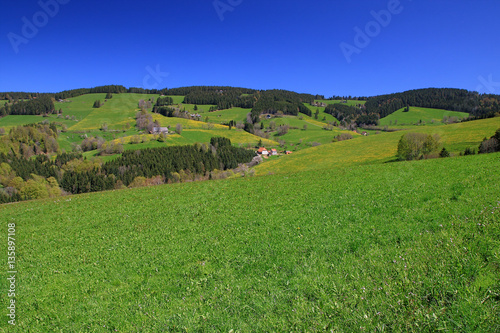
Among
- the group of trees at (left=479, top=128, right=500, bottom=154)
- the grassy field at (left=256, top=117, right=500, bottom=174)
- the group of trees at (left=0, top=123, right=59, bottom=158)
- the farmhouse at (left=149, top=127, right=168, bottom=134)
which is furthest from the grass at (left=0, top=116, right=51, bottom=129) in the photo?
the group of trees at (left=479, top=128, right=500, bottom=154)

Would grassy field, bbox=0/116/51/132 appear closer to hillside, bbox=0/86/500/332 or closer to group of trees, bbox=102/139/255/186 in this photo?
group of trees, bbox=102/139/255/186

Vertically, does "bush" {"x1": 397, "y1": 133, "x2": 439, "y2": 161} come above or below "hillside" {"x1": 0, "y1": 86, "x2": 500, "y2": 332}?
above

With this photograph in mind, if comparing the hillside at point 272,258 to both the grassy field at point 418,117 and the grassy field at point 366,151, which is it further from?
the grassy field at point 418,117

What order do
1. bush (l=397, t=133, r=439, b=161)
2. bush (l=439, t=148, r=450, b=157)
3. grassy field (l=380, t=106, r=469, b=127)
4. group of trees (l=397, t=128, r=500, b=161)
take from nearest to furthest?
bush (l=439, t=148, r=450, b=157), group of trees (l=397, t=128, r=500, b=161), bush (l=397, t=133, r=439, b=161), grassy field (l=380, t=106, r=469, b=127)

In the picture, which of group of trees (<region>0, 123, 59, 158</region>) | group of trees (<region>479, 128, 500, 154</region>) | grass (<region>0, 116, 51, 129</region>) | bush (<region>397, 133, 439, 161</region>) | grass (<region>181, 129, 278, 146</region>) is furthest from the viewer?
grass (<region>0, 116, 51, 129</region>)

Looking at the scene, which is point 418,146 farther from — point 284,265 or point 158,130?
point 158,130

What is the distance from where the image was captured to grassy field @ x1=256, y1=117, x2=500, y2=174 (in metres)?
61.4

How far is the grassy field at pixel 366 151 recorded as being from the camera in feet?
202

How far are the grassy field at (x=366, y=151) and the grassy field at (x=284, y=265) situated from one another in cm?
4871

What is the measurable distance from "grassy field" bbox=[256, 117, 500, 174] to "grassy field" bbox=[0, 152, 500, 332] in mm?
48711

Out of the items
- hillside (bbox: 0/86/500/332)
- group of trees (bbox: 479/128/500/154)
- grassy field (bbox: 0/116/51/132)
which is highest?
grassy field (bbox: 0/116/51/132)

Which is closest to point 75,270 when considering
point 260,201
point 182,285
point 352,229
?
point 182,285

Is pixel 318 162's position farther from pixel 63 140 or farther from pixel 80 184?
pixel 63 140

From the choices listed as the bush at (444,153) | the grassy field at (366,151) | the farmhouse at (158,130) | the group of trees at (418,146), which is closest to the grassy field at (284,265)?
the bush at (444,153)
